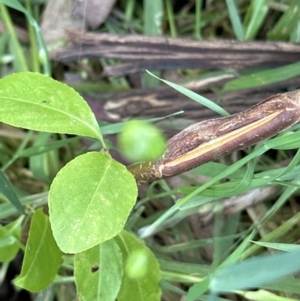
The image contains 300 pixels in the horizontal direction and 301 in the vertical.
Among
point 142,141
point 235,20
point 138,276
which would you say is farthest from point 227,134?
point 235,20

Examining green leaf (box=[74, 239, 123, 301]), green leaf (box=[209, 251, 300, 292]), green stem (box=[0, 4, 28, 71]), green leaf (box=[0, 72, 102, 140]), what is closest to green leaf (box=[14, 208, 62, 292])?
green leaf (box=[74, 239, 123, 301])

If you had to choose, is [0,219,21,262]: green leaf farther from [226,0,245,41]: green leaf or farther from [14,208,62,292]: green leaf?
[226,0,245,41]: green leaf

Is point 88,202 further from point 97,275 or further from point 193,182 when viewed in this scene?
point 193,182

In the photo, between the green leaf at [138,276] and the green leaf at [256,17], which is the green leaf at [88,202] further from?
the green leaf at [256,17]

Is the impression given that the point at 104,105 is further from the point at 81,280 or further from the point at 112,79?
the point at 81,280

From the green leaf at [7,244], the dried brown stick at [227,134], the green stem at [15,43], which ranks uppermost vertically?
the dried brown stick at [227,134]

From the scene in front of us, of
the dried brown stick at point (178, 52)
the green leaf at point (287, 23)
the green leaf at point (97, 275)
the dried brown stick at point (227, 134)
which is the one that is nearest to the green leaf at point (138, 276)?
the green leaf at point (97, 275)

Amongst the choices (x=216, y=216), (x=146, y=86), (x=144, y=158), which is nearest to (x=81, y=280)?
(x=144, y=158)

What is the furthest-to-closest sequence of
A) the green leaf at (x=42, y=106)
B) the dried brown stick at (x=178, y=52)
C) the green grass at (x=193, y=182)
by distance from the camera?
the dried brown stick at (x=178, y=52), the green grass at (x=193, y=182), the green leaf at (x=42, y=106)
